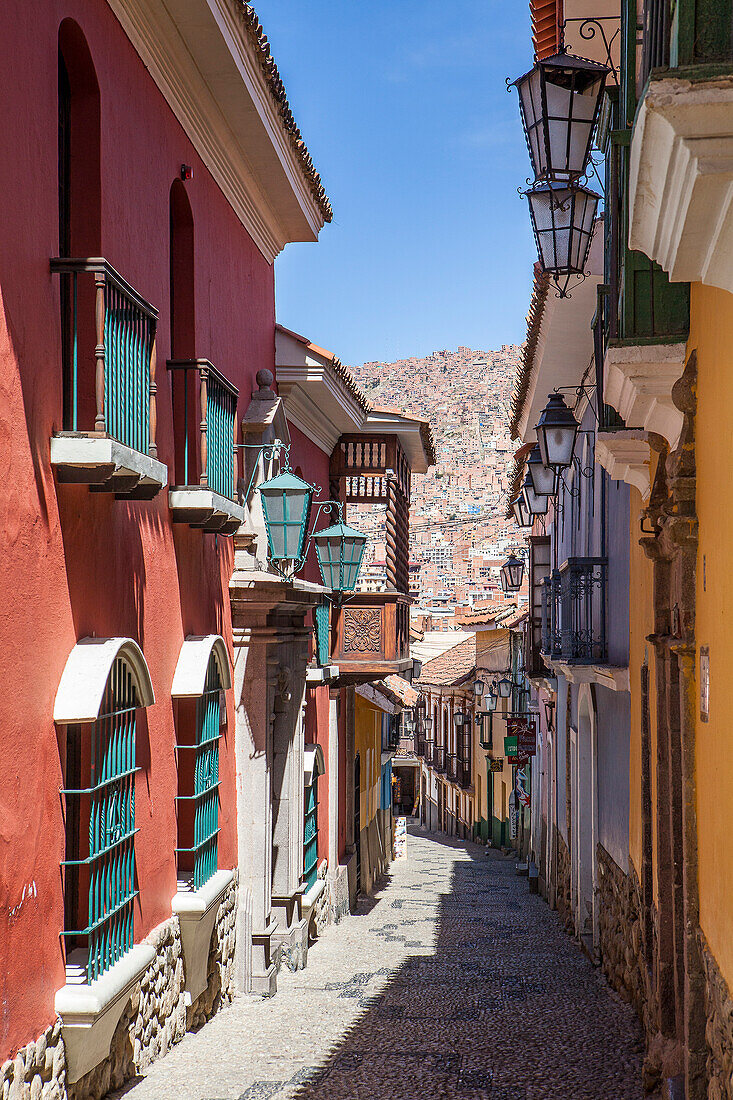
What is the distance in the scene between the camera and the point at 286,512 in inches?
345

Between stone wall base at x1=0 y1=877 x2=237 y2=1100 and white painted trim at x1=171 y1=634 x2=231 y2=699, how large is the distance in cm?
145

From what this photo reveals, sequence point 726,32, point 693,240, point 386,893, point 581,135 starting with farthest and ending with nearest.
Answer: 1. point 386,893
2. point 581,135
3. point 693,240
4. point 726,32

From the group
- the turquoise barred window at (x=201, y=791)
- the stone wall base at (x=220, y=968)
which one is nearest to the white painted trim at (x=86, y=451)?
the turquoise barred window at (x=201, y=791)

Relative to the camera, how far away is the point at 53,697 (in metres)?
5.00

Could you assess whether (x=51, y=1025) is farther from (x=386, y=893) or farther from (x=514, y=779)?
(x=514, y=779)

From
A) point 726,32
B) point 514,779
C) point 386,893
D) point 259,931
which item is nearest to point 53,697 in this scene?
point 726,32

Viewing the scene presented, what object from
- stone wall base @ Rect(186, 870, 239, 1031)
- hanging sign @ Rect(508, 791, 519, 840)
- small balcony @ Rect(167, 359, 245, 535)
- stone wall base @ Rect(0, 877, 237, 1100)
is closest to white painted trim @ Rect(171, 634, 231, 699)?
small balcony @ Rect(167, 359, 245, 535)

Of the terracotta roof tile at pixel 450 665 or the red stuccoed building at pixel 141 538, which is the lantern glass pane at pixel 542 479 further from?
the terracotta roof tile at pixel 450 665

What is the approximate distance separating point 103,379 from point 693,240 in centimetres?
284

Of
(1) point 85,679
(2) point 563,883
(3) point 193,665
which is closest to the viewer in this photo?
(1) point 85,679

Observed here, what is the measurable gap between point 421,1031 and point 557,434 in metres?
5.14

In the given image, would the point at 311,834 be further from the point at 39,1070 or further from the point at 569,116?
the point at 569,116

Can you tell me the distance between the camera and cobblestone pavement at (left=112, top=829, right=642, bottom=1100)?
268 inches

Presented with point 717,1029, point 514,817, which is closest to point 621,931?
point 717,1029
